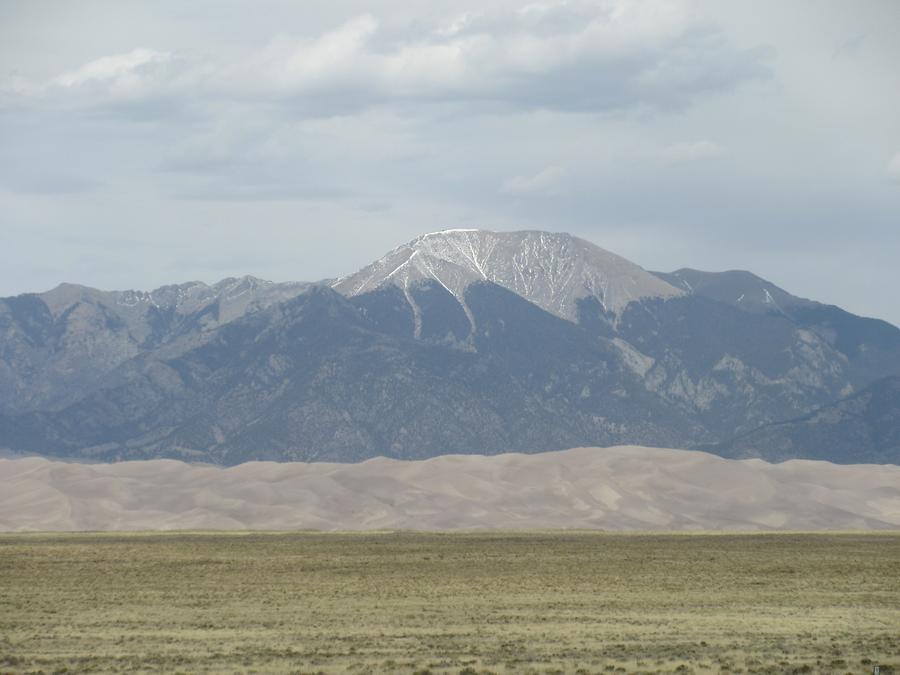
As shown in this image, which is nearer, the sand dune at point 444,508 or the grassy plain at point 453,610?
the grassy plain at point 453,610

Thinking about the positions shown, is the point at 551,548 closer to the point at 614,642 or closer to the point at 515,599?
the point at 515,599

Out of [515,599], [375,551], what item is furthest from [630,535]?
[515,599]

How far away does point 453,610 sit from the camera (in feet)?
201

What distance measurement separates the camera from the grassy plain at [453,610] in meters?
46.4

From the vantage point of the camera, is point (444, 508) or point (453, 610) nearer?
point (453, 610)

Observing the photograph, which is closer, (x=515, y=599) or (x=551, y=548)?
(x=515, y=599)

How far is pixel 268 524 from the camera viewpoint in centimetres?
17638

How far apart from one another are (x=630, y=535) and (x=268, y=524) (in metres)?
54.3

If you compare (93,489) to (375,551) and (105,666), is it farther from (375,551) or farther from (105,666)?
(105,666)

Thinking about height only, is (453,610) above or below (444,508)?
above

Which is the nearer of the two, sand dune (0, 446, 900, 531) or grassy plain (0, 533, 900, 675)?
grassy plain (0, 533, 900, 675)

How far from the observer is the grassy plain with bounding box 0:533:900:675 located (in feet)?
152

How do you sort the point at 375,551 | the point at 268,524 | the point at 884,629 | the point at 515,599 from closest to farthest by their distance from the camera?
1. the point at 884,629
2. the point at 515,599
3. the point at 375,551
4. the point at 268,524

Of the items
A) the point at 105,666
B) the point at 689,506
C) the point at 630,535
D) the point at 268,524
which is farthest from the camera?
the point at 689,506
